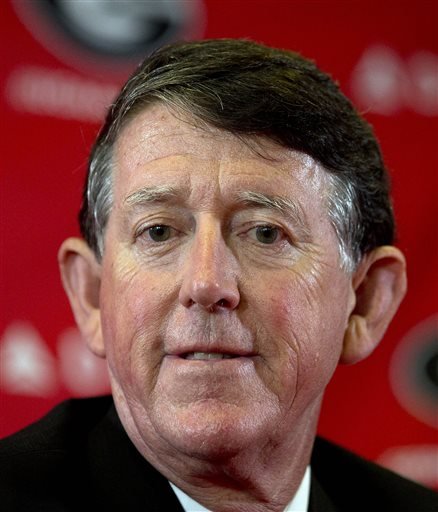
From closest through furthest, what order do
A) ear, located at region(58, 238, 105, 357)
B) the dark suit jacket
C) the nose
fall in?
the nose → the dark suit jacket → ear, located at region(58, 238, 105, 357)

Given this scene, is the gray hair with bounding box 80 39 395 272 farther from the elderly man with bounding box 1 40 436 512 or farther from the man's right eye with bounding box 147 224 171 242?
the man's right eye with bounding box 147 224 171 242

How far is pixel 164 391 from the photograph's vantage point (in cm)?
194

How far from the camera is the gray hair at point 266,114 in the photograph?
2059 millimetres

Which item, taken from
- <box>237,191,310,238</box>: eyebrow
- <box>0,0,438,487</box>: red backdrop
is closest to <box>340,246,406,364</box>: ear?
<box>237,191,310,238</box>: eyebrow

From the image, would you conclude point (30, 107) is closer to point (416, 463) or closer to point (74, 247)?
point (74, 247)

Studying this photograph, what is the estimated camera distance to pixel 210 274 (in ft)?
6.19

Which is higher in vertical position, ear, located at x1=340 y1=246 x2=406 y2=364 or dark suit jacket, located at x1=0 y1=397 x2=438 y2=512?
ear, located at x1=340 y1=246 x2=406 y2=364

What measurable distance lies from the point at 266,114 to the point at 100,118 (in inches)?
37.0

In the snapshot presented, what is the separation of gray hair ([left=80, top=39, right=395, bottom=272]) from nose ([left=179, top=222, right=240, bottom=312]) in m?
0.23

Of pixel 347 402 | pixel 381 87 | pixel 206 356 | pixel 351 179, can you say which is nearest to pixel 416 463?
pixel 347 402

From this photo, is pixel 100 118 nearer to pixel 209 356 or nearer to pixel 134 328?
pixel 134 328

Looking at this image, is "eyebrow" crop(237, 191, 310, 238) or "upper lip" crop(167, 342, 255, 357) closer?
"upper lip" crop(167, 342, 255, 357)

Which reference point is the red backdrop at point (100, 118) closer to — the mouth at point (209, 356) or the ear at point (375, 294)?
the ear at point (375, 294)

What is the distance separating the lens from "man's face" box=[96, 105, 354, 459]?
1905mm
